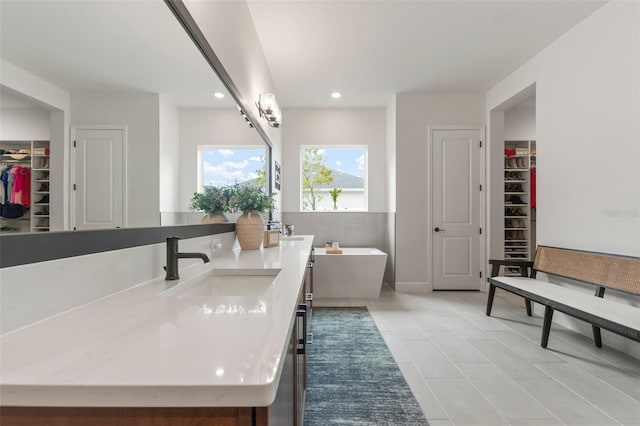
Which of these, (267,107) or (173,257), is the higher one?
(267,107)

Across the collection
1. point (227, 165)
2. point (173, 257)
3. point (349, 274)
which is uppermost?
point (227, 165)

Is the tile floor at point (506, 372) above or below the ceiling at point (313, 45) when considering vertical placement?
below

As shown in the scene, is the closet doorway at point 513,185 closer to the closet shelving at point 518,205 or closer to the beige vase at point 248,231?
the closet shelving at point 518,205

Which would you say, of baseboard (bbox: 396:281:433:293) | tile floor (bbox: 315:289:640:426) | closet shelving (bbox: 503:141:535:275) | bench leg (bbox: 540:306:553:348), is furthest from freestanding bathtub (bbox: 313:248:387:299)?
closet shelving (bbox: 503:141:535:275)

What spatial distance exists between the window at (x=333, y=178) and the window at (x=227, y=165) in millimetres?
2183

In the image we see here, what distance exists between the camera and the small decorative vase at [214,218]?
1.96 m

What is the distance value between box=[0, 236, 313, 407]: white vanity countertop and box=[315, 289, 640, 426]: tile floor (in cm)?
146

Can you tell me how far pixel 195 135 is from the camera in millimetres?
1633

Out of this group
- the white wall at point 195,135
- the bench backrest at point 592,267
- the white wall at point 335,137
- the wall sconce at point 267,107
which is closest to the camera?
the white wall at point 195,135

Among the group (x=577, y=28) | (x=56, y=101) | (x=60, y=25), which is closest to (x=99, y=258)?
(x=56, y=101)

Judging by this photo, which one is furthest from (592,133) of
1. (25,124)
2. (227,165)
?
(25,124)

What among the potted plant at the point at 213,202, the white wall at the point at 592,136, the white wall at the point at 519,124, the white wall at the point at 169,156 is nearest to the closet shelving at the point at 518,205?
the white wall at the point at 519,124

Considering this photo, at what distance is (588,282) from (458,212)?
196cm

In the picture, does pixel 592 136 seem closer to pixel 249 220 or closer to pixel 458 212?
pixel 458 212
